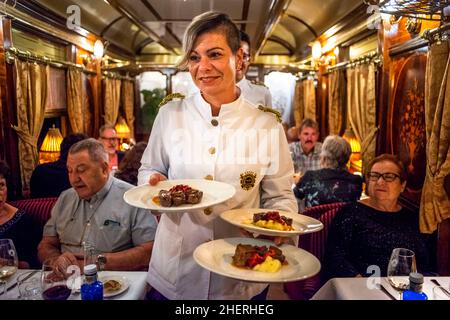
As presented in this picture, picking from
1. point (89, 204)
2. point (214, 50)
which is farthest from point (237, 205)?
point (89, 204)

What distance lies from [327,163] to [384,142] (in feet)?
1.21

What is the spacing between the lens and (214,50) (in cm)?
72

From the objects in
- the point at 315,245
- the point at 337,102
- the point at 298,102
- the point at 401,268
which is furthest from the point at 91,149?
the point at 298,102

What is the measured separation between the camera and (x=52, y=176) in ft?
4.95

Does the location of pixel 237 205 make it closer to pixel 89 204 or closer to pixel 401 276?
pixel 401 276

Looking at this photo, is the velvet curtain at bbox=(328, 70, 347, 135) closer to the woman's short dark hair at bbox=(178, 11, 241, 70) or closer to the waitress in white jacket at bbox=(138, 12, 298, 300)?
the waitress in white jacket at bbox=(138, 12, 298, 300)

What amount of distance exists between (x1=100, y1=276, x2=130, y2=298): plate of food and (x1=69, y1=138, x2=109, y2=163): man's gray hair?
47 cm

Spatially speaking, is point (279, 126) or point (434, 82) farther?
point (434, 82)

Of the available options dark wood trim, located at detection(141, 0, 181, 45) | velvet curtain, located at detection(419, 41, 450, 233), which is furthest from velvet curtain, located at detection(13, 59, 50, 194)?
velvet curtain, located at detection(419, 41, 450, 233)

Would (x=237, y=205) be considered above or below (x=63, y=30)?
below

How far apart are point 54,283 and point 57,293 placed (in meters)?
0.03

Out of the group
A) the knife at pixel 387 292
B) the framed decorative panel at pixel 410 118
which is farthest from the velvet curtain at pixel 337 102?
the knife at pixel 387 292

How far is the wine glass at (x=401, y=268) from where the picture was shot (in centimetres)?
86

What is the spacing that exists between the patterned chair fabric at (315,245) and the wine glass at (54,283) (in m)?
0.51
